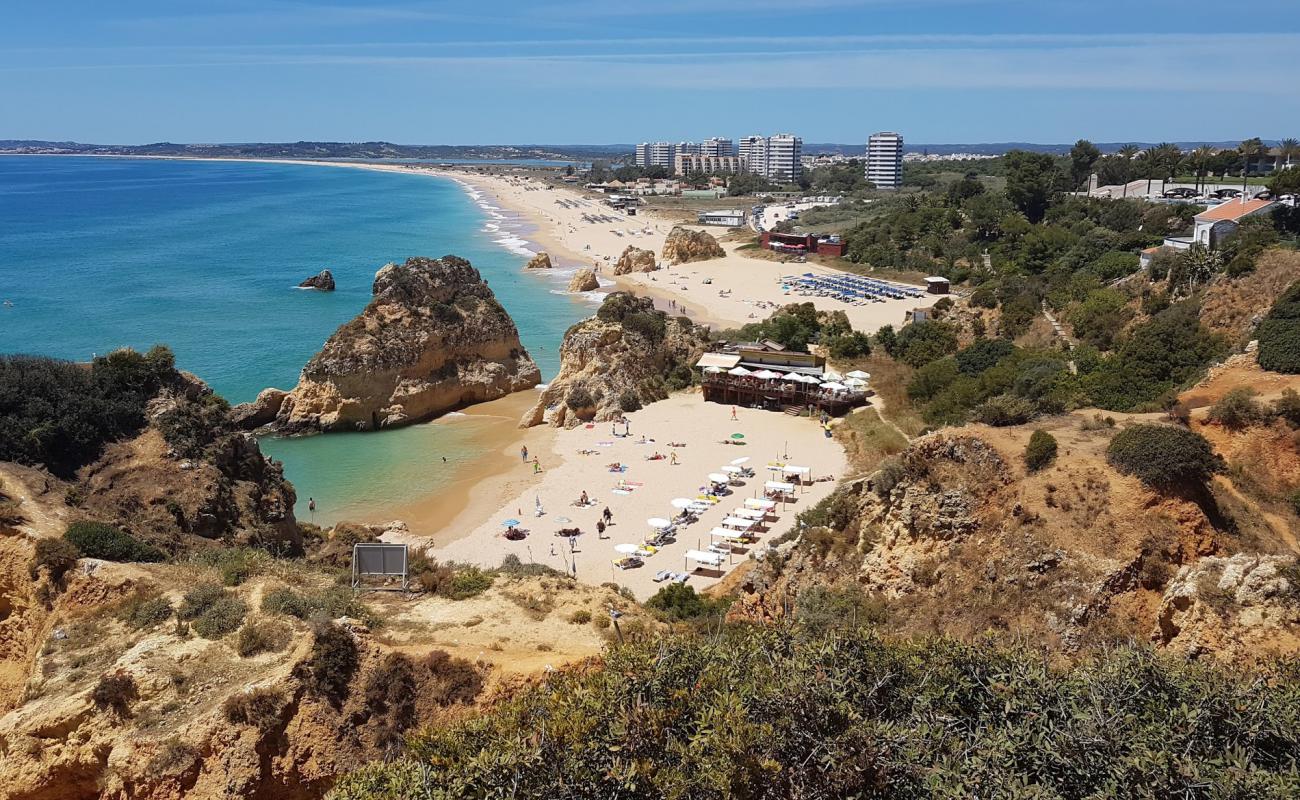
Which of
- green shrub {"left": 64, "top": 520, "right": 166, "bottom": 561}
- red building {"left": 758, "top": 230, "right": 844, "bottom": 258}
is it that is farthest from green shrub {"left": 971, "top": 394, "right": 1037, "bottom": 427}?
red building {"left": 758, "top": 230, "right": 844, "bottom": 258}

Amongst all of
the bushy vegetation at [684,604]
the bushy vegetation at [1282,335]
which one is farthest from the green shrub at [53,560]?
the bushy vegetation at [1282,335]

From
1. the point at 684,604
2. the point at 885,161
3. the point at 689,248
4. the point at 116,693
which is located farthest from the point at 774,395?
the point at 885,161

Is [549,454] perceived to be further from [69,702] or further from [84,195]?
[84,195]

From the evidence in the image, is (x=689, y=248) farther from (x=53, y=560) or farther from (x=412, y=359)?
(x=53, y=560)

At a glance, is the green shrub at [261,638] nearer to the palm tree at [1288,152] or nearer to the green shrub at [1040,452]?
the green shrub at [1040,452]

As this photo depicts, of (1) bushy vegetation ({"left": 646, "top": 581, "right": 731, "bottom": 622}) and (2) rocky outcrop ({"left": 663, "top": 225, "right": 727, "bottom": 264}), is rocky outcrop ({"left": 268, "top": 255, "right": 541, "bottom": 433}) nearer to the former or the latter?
(1) bushy vegetation ({"left": 646, "top": 581, "right": 731, "bottom": 622})
